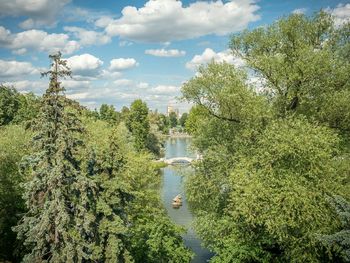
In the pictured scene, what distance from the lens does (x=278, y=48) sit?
24312 mm

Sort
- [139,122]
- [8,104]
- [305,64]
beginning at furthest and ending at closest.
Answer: [139,122] → [8,104] → [305,64]

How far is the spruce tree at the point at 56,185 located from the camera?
1307 cm

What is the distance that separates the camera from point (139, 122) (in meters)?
73.2

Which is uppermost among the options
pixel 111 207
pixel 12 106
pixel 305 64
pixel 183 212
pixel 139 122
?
pixel 305 64

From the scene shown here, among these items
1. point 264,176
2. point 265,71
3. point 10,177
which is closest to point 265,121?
point 265,71

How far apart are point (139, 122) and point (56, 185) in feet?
197

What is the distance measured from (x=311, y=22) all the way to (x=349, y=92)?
16.7 ft

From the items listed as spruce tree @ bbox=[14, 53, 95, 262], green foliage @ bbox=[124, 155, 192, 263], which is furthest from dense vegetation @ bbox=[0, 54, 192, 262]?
green foliage @ bbox=[124, 155, 192, 263]

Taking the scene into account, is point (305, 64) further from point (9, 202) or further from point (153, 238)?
point (9, 202)

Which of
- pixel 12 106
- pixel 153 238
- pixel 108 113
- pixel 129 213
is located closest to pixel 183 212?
pixel 129 213

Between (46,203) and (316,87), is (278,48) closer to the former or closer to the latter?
(316,87)

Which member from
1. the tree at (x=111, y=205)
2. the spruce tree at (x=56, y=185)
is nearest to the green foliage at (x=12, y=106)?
the tree at (x=111, y=205)

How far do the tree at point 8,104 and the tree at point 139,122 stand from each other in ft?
69.7

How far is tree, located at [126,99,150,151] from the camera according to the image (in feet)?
231
